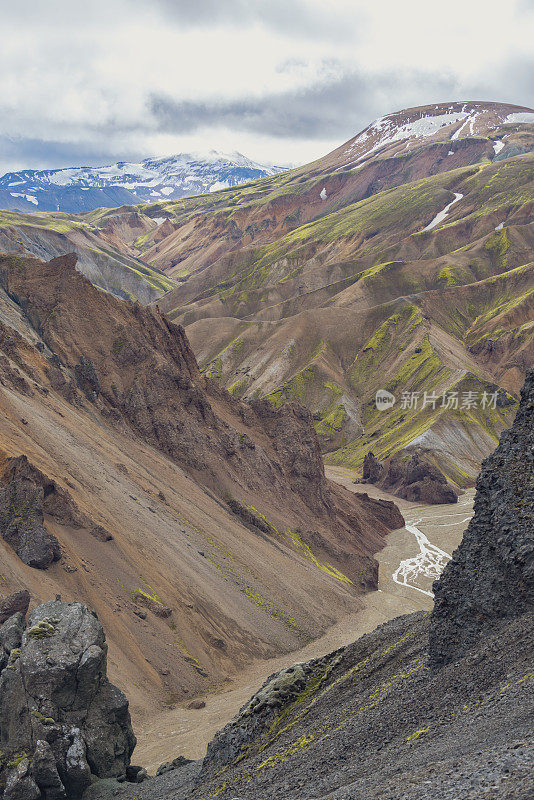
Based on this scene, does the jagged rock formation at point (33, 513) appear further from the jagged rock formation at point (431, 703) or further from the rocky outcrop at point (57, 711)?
the jagged rock formation at point (431, 703)

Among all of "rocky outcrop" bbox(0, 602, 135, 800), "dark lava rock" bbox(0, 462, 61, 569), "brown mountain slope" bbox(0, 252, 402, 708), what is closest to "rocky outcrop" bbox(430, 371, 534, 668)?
"rocky outcrop" bbox(0, 602, 135, 800)

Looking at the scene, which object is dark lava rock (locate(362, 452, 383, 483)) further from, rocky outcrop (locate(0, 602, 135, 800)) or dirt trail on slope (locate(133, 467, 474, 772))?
rocky outcrop (locate(0, 602, 135, 800))

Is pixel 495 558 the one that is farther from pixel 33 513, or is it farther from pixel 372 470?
pixel 372 470

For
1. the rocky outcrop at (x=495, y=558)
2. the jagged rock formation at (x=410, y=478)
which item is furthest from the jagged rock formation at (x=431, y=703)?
the jagged rock formation at (x=410, y=478)

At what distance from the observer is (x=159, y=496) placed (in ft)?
232

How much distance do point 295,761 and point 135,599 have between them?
1262 inches

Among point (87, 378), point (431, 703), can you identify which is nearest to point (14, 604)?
point (431, 703)

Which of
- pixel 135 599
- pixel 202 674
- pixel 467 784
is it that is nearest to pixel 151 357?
pixel 135 599

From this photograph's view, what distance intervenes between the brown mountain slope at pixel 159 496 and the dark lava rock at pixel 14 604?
14.1 ft

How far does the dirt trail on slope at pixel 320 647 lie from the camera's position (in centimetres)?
4125

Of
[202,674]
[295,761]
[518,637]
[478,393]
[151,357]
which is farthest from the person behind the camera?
[478,393]

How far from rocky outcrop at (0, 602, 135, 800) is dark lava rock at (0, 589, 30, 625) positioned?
4.92 m

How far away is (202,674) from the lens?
5178 cm

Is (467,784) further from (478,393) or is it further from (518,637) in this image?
(478,393)
